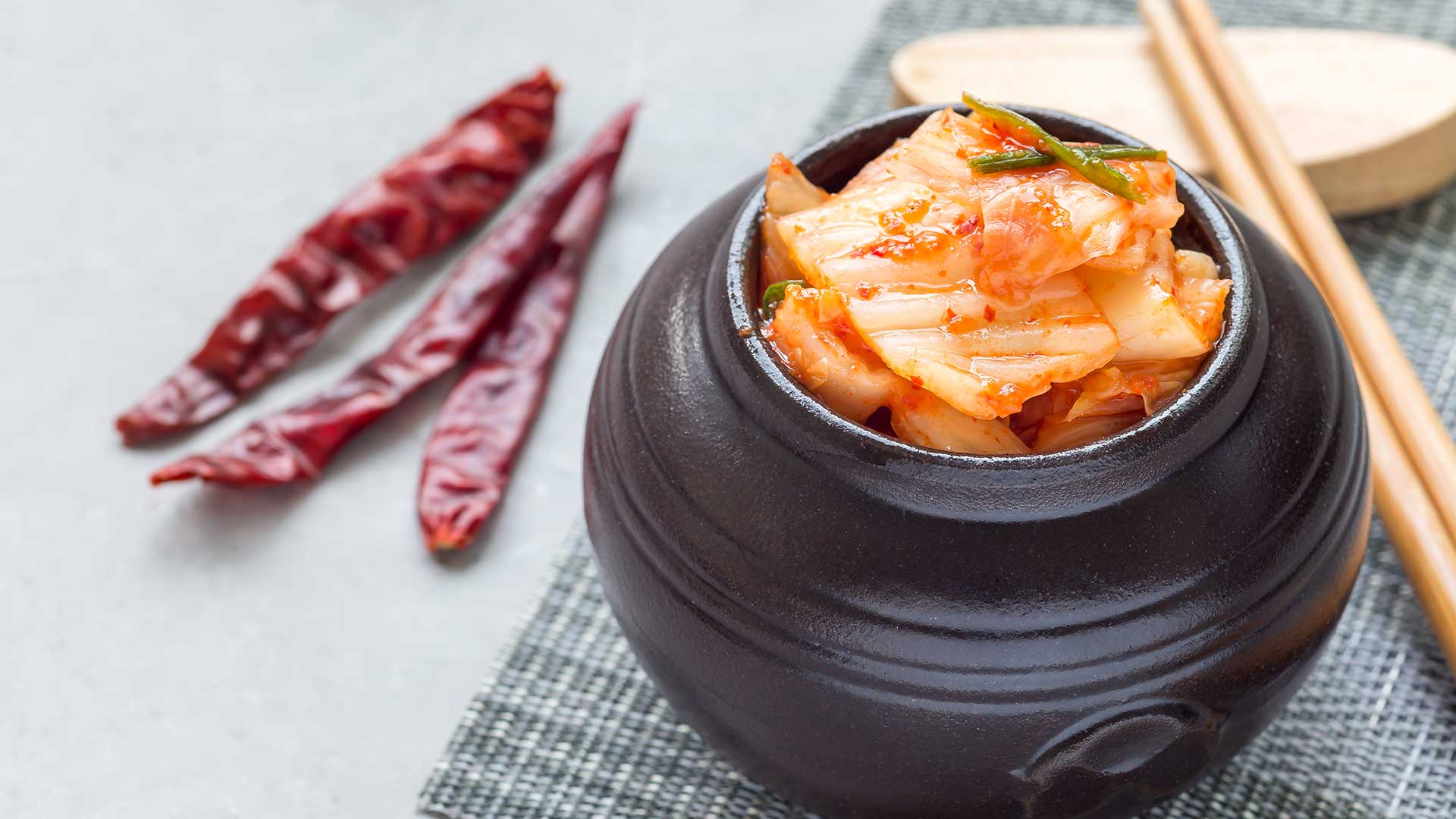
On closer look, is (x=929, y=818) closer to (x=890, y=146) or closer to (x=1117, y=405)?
(x=1117, y=405)

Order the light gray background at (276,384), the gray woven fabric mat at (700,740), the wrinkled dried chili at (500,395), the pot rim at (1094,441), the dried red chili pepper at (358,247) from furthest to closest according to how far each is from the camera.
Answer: the dried red chili pepper at (358,247) < the wrinkled dried chili at (500,395) < the light gray background at (276,384) < the gray woven fabric mat at (700,740) < the pot rim at (1094,441)

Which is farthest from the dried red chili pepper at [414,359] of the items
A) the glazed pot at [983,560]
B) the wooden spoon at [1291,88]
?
the glazed pot at [983,560]

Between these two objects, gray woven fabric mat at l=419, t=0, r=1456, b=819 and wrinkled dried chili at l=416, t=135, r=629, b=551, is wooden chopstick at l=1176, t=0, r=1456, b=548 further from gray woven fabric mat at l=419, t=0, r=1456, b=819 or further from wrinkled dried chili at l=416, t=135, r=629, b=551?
wrinkled dried chili at l=416, t=135, r=629, b=551

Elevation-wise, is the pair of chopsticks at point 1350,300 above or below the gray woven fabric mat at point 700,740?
above

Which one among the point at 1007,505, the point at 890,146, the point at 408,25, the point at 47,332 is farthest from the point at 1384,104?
the point at 47,332

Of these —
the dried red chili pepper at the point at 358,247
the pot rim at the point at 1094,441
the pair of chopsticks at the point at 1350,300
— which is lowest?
the pair of chopsticks at the point at 1350,300

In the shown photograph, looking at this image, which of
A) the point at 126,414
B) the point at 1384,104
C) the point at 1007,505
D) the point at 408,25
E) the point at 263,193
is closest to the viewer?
the point at 1007,505

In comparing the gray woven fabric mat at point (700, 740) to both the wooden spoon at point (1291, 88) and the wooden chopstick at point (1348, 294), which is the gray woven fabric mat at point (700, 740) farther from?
the wooden spoon at point (1291, 88)
